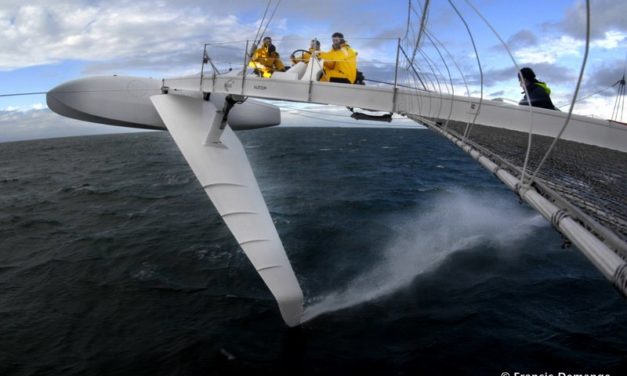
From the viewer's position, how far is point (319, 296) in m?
9.41

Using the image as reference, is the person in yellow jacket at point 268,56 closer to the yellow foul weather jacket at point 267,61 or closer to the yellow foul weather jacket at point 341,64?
the yellow foul weather jacket at point 267,61

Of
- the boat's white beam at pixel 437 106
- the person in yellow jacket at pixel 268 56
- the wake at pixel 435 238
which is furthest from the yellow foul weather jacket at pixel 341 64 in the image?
the wake at pixel 435 238

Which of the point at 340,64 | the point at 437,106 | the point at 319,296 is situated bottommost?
the point at 319,296

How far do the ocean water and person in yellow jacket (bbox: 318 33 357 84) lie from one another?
485cm

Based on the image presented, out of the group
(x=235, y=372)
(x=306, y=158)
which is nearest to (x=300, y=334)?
(x=235, y=372)

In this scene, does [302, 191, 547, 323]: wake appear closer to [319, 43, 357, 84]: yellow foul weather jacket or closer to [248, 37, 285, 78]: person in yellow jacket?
[319, 43, 357, 84]: yellow foul weather jacket

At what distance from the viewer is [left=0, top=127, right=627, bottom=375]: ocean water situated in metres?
7.39

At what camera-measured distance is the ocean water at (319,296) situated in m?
7.39

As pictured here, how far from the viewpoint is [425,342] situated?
25.5ft

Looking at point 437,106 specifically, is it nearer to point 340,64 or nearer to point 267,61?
point 340,64

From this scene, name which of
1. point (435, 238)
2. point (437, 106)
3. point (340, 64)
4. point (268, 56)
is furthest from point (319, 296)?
point (268, 56)

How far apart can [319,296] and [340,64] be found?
16.9 feet

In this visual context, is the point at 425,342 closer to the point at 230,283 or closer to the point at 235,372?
the point at 235,372

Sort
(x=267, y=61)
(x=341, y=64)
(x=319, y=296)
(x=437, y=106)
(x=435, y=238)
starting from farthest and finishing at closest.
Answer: (x=435, y=238) < (x=267, y=61) < (x=319, y=296) < (x=341, y=64) < (x=437, y=106)
